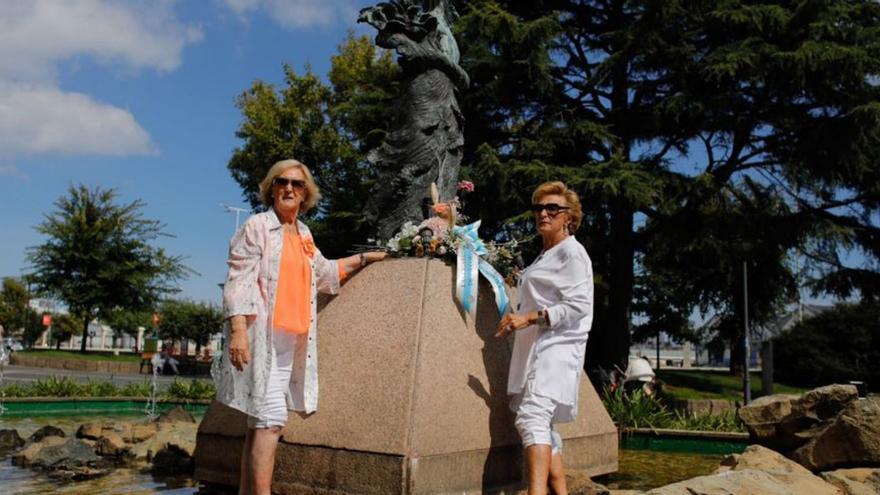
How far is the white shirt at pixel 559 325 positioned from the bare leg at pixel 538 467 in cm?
26

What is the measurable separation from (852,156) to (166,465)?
14681mm

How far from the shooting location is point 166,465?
6.08 metres

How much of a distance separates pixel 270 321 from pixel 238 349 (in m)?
0.21

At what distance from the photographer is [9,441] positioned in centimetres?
699

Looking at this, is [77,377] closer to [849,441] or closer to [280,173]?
[280,173]

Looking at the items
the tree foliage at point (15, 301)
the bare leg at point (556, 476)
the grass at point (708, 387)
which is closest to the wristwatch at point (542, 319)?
the bare leg at point (556, 476)

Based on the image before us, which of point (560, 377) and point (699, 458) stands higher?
point (560, 377)

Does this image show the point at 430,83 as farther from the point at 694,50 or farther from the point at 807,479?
the point at 694,50

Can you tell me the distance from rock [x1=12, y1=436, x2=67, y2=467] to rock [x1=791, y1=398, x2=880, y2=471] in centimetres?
594

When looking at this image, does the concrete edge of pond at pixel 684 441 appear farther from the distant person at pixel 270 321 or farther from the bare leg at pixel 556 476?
the distant person at pixel 270 321

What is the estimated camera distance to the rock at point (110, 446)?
6.49 metres

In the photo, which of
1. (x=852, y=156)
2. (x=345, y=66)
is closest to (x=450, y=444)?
(x=852, y=156)

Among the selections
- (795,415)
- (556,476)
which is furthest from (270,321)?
(795,415)

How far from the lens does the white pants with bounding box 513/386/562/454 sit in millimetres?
3672
